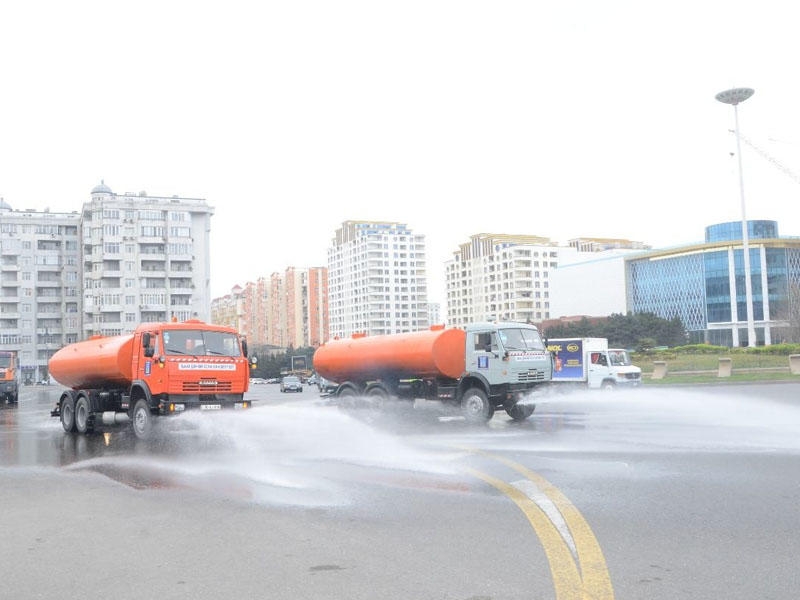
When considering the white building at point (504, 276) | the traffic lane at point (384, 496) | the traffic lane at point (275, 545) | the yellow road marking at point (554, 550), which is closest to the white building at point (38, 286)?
the white building at point (504, 276)

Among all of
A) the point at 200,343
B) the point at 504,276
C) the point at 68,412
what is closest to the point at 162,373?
the point at 200,343

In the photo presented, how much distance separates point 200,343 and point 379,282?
143752mm

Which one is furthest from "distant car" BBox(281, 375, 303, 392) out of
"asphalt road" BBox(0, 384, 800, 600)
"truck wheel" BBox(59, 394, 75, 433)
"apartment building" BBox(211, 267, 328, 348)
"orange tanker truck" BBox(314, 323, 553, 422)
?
"apartment building" BBox(211, 267, 328, 348)

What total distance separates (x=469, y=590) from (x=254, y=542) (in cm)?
231

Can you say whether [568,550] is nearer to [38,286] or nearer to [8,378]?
[8,378]

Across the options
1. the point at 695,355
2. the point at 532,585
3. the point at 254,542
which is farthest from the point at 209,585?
the point at 695,355

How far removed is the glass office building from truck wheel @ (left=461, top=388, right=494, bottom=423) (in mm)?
84386

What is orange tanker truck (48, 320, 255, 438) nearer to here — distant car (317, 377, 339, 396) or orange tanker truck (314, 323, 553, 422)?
orange tanker truck (314, 323, 553, 422)

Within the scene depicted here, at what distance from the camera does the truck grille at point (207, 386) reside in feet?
50.8

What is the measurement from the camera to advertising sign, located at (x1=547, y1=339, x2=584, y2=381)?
3428cm

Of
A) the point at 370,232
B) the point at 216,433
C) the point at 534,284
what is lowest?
the point at 216,433

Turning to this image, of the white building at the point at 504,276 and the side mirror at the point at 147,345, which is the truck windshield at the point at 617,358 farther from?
the white building at the point at 504,276

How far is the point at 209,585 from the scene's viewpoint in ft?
17.2

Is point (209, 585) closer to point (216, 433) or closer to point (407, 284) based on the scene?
point (216, 433)
